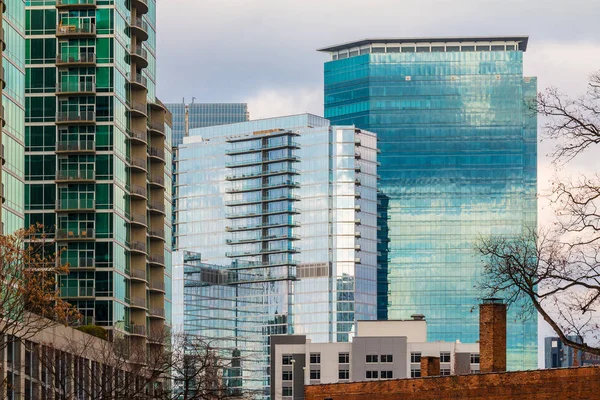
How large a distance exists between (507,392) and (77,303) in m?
82.0

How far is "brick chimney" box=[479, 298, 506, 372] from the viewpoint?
88.4 metres

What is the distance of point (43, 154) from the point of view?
533 ft

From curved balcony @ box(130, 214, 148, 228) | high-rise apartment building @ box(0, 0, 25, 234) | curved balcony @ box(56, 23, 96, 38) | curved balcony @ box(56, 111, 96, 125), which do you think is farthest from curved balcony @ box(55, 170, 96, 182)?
high-rise apartment building @ box(0, 0, 25, 234)

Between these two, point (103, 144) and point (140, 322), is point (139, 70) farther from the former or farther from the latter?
point (140, 322)

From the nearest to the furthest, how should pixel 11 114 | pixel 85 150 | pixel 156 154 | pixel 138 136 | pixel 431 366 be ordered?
pixel 431 366
pixel 11 114
pixel 85 150
pixel 138 136
pixel 156 154

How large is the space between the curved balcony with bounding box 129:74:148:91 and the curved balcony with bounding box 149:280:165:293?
1984 cm

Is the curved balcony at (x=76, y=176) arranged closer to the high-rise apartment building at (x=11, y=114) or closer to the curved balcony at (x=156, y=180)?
the curved balcony at (x=156, y=180)

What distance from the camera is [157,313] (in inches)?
6929

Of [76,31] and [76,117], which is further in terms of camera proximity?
[76,117]

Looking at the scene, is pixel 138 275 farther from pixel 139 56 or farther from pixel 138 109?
pixel 139 56

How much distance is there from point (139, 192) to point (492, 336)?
286 feet

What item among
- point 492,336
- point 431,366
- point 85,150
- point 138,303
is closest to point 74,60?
point 85,150

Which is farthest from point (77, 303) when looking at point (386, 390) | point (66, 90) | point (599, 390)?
point (599, 390)

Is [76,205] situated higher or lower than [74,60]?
lower
